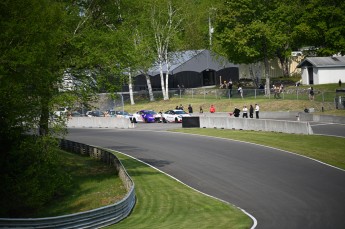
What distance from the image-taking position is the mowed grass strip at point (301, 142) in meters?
35.8

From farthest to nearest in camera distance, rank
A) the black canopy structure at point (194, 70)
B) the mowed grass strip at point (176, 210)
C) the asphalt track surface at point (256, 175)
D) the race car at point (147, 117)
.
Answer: the black canopy structure at point (194, 70)
the race car at point (147, 117)
the asphalt track surface at point (256, 175)
the mowed grass strip at point (176, 210)

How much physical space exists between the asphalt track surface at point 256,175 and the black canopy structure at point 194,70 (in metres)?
37.8

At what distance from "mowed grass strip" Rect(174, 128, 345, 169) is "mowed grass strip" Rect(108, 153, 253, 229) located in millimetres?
9306

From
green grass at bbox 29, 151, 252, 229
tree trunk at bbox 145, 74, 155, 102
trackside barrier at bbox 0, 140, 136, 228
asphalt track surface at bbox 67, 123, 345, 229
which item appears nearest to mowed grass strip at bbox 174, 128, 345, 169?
asphalt track surface at bbox 67, 123, 345, 229

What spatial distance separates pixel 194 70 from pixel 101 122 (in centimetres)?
2793

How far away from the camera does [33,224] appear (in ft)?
66.4

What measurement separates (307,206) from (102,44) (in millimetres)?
15201

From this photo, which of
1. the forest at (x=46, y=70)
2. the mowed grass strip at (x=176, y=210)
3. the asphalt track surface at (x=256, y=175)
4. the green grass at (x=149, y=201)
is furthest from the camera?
the forest at (x=46, y=70)

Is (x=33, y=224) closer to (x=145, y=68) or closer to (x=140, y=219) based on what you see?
(x=140, y=219)

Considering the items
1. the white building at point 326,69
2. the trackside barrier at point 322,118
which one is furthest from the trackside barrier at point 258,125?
the white building at point 326,69

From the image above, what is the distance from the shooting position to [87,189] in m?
31.2

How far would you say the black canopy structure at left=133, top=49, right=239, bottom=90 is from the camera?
8706 cm

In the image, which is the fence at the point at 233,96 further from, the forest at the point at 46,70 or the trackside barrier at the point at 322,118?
the forest at the point at 46,70

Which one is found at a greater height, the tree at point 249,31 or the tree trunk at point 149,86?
the tree at point 249,31
